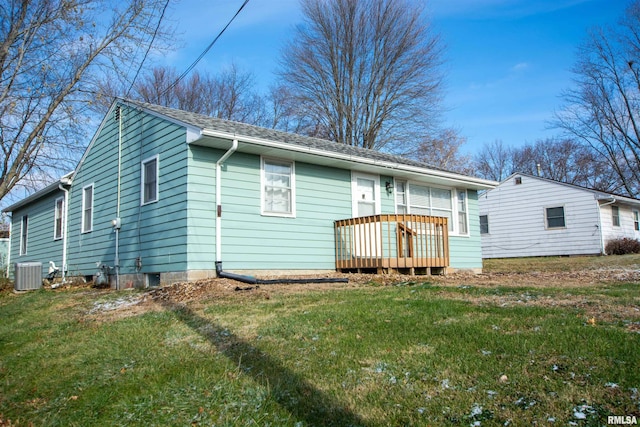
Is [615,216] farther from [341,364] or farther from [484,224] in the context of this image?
[341,364]

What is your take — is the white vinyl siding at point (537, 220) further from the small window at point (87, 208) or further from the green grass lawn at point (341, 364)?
the small window at point (87, 208)

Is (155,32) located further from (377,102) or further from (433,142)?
(433,142)

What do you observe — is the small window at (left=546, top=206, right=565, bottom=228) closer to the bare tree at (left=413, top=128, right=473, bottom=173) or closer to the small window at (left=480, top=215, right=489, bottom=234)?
the small window at (left=480, top=215, right=489, bottom=234)

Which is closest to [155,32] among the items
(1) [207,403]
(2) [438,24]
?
(1) [207,403]

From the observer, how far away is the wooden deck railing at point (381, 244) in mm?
10875

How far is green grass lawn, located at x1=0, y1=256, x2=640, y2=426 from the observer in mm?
3125

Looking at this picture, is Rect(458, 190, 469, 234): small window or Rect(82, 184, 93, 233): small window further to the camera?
Rect(458, 190, 469, 234): small window

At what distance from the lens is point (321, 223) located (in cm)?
1169

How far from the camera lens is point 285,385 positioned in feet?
12.2

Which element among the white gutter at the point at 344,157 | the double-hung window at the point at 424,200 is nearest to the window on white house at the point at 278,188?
the white gutter at the point at 344,157

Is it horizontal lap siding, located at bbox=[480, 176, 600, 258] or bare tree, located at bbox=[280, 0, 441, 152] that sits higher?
bare tree, located at bbox=[280, 0, 441, 152]

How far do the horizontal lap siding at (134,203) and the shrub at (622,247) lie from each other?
18.2m

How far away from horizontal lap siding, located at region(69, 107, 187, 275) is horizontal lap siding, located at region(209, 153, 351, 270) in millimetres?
966

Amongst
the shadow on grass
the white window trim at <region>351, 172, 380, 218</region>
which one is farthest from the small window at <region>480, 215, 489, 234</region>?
the shadow on grass
